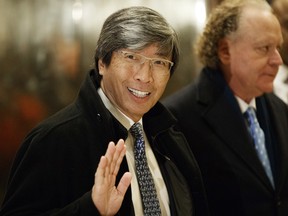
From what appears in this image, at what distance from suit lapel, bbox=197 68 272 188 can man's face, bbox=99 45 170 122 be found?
732 millimetres

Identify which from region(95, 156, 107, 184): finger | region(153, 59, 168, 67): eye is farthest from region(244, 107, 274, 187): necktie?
region(95, 156, 107, 184): finger

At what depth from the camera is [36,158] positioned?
6.35 ft

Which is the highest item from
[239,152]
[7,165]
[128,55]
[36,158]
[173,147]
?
[128,55]

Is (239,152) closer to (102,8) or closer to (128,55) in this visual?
(128,55)

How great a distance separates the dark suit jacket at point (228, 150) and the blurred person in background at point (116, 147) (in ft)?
1.15

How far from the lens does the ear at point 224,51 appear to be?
3.02 meters

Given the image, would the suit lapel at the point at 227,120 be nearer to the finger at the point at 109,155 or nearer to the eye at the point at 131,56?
the eye at the point at 131,56

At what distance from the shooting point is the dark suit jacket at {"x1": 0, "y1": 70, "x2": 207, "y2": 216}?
191 cm

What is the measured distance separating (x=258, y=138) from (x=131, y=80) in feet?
3.56

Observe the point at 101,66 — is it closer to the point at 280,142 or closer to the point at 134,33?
the point at 134,33

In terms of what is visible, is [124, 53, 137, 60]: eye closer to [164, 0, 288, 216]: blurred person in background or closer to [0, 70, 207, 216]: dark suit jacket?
[0, 70, 207, 216]: dark suit jacket

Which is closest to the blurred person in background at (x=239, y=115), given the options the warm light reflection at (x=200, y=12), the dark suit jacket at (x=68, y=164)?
the dark suit jacket at (x=68, y=164)

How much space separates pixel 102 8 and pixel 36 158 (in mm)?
2829

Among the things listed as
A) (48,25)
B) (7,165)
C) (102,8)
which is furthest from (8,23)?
(7,165)
